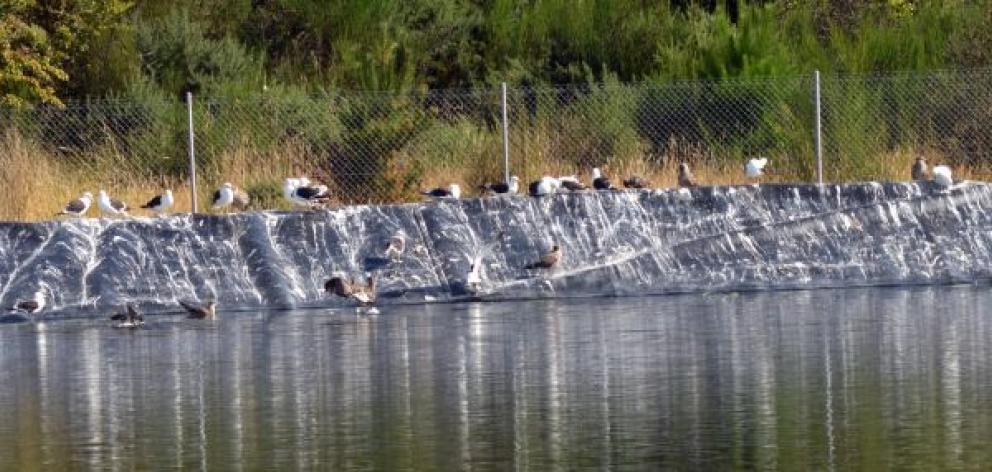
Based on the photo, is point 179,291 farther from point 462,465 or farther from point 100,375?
point 462,465

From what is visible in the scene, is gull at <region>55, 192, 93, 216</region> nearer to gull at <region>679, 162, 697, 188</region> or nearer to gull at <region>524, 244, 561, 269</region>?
gull at <region>524, 244, 561, 269</region>

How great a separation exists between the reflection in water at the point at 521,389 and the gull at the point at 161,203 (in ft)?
Answer: 10.6

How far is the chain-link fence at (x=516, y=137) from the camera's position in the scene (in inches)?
1066

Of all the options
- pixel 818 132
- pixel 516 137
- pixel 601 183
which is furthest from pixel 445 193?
pixel 818 132

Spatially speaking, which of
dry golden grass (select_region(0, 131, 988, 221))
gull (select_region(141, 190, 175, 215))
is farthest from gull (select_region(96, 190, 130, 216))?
dry golden grass (select_region(0, 131, 988, 221))

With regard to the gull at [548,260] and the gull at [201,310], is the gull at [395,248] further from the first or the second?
the gull at [201,310]

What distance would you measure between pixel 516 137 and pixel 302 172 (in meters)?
2.89

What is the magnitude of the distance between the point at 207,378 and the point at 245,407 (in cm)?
193

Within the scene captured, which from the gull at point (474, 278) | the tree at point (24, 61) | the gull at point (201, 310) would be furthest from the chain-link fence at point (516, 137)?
the gull at point (201, 310)

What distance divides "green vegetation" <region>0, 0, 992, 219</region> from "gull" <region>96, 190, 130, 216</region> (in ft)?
7.83

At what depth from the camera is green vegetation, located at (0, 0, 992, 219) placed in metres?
27.6

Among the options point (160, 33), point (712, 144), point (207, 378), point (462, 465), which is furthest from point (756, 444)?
point (160, 33)

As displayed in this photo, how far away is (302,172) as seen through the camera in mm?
27531

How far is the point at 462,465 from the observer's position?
11.3m
